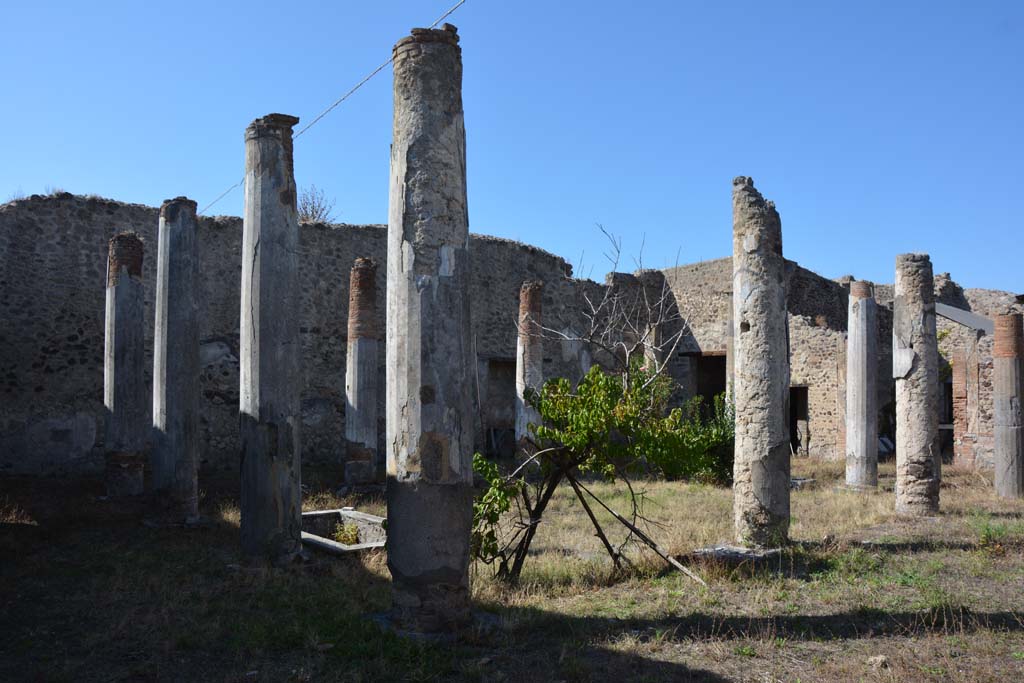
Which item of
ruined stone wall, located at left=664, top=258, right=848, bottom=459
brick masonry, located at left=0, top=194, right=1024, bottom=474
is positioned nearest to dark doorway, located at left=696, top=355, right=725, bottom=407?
ruined stone wall, located at left=664, top=258, right=848, bottom=459

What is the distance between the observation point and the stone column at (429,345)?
485 centimetres

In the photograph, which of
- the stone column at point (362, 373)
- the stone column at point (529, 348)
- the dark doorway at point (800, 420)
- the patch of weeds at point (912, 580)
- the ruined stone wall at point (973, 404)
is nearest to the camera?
the patch of weeds at point (912, 580)

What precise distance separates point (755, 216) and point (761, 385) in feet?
5.53

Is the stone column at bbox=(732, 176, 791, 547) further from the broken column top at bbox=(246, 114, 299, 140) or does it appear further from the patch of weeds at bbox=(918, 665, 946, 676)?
the broken column top at bbox=(246, 114, 299, 140)

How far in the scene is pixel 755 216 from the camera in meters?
7.91

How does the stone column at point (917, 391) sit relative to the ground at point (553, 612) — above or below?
above

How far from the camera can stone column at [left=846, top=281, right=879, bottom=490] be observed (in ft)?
43.6

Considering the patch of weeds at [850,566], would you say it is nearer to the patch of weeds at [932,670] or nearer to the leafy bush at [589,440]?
the leafy bush at [589,440]

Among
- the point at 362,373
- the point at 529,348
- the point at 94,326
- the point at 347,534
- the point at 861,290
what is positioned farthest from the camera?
the point at 529,348

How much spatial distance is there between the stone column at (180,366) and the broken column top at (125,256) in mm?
1372

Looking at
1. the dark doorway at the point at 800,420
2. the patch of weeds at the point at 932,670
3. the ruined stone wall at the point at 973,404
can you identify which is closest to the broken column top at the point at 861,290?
the ruined stone wall at the point at 973,404

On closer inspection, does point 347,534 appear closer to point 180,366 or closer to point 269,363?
point 269,363

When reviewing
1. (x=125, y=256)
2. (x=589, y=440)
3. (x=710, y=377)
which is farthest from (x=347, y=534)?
(x=710, y=377)

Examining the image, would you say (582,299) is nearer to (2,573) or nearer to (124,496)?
(124,496)
